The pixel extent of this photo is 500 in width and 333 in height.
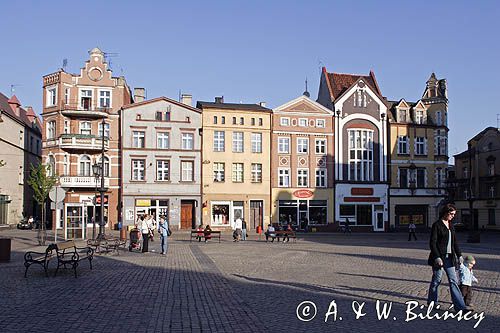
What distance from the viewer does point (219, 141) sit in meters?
50.6

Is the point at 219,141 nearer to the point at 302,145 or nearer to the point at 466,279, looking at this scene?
the point at 302,145

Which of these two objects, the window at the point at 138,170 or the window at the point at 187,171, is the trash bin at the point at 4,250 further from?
the window at the point at 187,171

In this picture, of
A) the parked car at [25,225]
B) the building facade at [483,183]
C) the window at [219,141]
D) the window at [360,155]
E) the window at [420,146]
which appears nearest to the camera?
the window at [219,141]

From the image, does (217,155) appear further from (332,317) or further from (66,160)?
(332,317)

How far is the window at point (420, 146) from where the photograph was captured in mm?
56375

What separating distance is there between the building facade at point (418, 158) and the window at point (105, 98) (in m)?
28.5

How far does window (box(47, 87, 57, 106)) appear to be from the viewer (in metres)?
48.7

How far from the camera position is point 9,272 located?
619 inches

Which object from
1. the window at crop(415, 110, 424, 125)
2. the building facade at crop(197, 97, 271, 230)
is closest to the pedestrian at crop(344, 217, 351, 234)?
the building facade at crop(197, 97, 271, 230)

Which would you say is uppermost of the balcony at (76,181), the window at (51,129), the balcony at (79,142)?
the window at (51,129)

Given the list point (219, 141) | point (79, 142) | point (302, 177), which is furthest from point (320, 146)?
point (79, 142)

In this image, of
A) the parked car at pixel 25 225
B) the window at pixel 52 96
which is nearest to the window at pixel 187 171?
the window at pixel 52 96

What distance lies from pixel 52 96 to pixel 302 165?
2428 cm

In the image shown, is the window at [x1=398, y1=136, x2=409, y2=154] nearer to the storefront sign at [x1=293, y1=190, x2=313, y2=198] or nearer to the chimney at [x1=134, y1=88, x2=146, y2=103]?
the storefront sign at [x1=293, y1=190, x2=313, y2=198]
